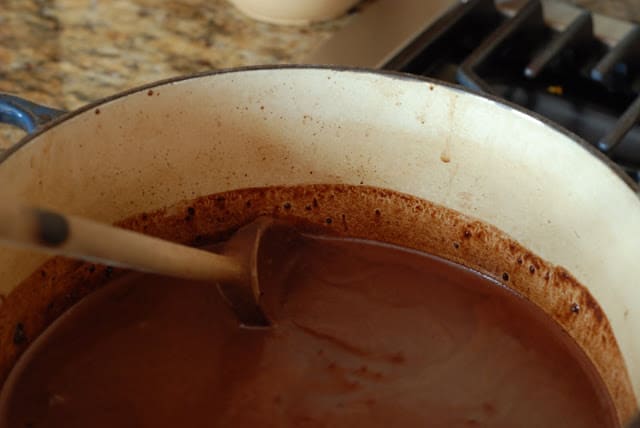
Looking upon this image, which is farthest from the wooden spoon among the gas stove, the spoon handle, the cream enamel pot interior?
the gas stove

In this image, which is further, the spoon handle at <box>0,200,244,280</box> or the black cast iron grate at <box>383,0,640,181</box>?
the black cast iron grate at <box>383,0,640,181</box>

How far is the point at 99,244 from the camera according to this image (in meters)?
0.61

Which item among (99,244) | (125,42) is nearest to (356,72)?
(99,244)

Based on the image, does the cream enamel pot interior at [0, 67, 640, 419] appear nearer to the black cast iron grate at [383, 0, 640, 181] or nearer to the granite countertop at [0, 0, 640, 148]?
the black cast iron grate at [383, 0, 640, 181]

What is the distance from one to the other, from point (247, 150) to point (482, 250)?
295 millimetres

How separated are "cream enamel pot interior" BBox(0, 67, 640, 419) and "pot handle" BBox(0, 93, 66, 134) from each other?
0.8 inches

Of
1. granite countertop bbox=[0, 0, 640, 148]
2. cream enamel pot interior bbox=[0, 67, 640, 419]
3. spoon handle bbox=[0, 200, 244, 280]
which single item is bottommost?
spoon handle bbox=[0, 200, 244, 280]

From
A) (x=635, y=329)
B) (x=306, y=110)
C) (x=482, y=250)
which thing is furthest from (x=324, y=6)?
(x=635, y=329)

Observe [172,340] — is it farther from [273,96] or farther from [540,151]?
[540,151]

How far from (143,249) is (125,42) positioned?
2.10 ft

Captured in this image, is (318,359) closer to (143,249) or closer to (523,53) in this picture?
(143,249)

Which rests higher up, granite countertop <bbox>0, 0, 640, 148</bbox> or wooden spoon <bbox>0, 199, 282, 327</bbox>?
granite countertop <bbox>0, 0, 640, 148</bbox>

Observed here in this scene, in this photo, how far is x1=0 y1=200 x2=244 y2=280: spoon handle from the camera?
52 centimetres

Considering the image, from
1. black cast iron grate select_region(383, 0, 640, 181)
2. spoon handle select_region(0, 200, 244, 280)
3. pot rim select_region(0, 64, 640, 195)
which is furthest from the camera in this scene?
black cast iron grate select_region(383, 0, 640, 181)
